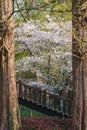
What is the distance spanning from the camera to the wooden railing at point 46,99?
60.4 ft

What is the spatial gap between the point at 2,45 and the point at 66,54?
9.83 meters

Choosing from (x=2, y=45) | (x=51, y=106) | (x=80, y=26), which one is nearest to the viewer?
(x=80, y=26)

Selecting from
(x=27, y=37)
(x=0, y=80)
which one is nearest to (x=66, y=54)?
(x=27, y=37)

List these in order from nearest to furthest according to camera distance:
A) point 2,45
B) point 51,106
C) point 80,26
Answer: point 80,26 → point 2,45 → point 51,106

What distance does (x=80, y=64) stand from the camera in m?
10.2

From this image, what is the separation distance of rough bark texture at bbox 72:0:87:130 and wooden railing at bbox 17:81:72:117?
7657mm

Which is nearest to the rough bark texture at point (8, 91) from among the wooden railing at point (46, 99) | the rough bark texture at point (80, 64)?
the rough bark texture at point (80, 64)

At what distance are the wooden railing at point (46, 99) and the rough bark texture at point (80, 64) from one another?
7657 millimetres

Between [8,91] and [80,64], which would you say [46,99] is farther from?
[80,64]

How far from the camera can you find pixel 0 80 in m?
11.8

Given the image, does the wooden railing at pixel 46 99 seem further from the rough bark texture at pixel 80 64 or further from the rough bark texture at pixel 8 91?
the rough bark texture at pixel 80 64

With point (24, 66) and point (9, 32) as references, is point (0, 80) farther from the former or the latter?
point (24, 66)

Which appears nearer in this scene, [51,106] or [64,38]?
[51,106]

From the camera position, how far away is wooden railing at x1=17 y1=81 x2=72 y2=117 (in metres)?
18.4
